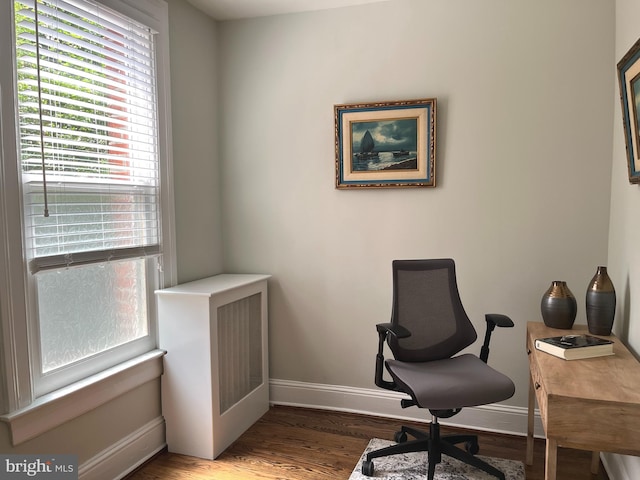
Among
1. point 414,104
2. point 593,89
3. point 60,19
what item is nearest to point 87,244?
point 60,19

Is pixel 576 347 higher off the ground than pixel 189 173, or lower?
lower

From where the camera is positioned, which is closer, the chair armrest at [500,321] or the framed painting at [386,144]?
the chair armrest at [500,321]

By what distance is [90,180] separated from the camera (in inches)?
87.0

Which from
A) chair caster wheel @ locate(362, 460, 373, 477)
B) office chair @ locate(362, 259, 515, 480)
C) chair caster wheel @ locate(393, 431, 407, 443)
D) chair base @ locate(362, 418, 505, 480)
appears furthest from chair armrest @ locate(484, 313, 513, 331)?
chair caster wheel @ locate(362, 460, 373, 477)

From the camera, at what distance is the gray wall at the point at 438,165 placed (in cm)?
261

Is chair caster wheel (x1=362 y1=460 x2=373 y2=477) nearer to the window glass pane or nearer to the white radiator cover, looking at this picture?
the white radiator cover

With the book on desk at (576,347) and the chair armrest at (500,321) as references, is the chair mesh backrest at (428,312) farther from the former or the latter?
the book on desk at (576,347)

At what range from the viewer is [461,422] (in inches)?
114

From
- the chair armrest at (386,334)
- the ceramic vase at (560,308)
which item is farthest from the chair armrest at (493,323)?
the chair armrest at (386,334)

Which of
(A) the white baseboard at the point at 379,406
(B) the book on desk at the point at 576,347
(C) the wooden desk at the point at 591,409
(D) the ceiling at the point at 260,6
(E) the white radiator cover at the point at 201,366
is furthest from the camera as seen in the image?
(D) the ceiling at the point at 260,6

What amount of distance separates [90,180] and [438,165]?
6.24 feet

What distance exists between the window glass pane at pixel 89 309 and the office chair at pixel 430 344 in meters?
1.32

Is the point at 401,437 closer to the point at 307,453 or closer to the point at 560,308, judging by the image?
the point at 307,453

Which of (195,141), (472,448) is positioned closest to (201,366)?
(195,141)
